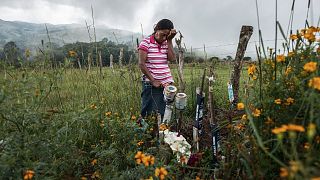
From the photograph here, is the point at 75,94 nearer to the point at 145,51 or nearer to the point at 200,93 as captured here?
the point at 145,51

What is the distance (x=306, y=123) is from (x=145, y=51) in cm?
237

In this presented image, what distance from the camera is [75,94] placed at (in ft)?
15.6

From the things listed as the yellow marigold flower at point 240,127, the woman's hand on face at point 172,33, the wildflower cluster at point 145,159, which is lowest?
the wildflower cluster at point 145,159

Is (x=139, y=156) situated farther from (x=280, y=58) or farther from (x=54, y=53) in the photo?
(x=54, y=53)

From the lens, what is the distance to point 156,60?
3.99 meters

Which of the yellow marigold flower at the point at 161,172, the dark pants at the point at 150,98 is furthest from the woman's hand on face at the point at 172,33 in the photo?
the yellow marigold flower at the point at 161,172

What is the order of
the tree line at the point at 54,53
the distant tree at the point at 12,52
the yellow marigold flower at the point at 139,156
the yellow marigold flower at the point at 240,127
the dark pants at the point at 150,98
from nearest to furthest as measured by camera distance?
the yellow marigold flower at the point at 139,156 < the yellow marigold flower at the point at 240,127 < the tree line at the point at 54,53 < the distant tree at the point at 12,52 < the dark pants at the point at 150,98

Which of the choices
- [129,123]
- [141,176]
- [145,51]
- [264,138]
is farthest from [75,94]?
[264,138]

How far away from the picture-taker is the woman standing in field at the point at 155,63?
3894 millimetres

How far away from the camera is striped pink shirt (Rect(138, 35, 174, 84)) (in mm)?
3949

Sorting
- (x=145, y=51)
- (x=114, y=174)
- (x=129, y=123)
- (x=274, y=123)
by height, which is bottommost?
(x=114, y=174)

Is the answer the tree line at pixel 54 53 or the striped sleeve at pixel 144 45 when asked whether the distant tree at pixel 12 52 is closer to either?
the tree line at pixel 54 53

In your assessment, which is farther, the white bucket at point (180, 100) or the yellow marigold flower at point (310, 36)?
the white bucket at point (180, 100)

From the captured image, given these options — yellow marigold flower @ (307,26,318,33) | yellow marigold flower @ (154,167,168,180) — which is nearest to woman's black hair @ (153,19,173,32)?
yellow marigold flower @ (307,26,318,33)
